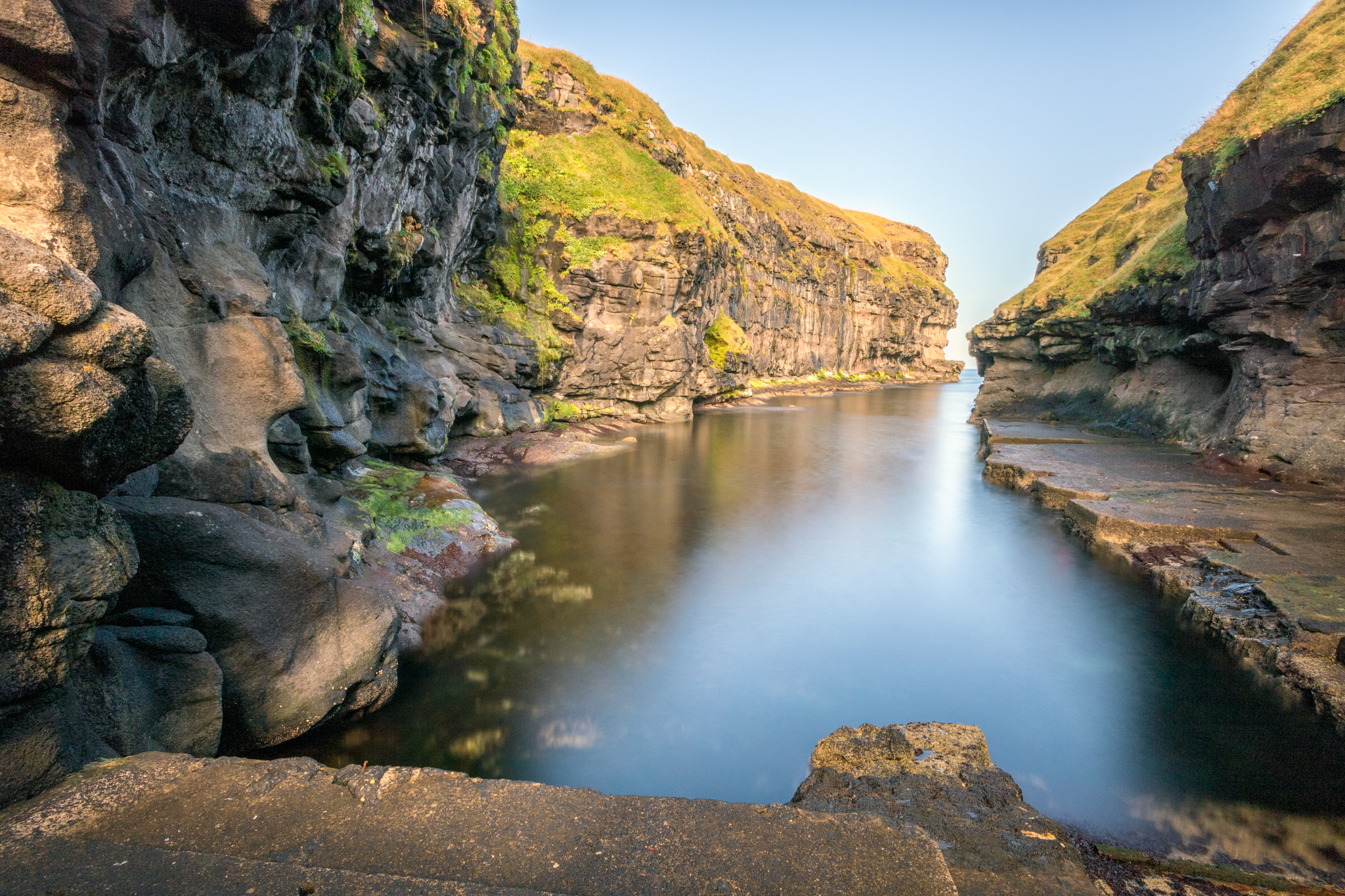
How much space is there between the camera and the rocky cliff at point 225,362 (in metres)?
4.09

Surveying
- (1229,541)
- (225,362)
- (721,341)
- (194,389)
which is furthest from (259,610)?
(721,341)

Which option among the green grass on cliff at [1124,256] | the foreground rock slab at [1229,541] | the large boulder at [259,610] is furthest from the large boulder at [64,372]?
the green grass on cliff at [1124,256]

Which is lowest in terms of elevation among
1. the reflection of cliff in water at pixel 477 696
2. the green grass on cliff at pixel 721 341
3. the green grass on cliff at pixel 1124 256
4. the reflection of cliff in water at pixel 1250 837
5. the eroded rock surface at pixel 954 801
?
the reflection of cliff in water at pixel 477 696

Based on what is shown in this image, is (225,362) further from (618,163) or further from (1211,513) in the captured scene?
(618,163)

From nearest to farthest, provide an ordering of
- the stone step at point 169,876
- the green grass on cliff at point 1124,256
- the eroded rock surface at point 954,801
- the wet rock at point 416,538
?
1. the stone step at point 169,876
2. the eroded rock surface at point 954,801
3. the wet rock at point 416,538
4. the green grass on cliff at point 1124,256

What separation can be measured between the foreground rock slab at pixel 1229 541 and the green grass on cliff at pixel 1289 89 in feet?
36.1

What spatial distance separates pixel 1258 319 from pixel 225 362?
94.5 feet

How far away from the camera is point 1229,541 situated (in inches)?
530

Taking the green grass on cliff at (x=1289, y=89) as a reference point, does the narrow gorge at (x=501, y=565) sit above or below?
below

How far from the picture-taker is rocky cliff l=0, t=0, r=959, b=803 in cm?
409

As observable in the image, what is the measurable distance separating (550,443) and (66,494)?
23560mm

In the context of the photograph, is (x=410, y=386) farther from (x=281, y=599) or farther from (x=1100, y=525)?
(x=1100, y=525)

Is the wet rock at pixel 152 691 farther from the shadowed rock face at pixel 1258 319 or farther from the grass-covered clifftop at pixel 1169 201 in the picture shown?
the grass-covered clifftop at pixel 1169 201

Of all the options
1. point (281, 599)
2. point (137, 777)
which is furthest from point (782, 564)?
point (137, 777)
